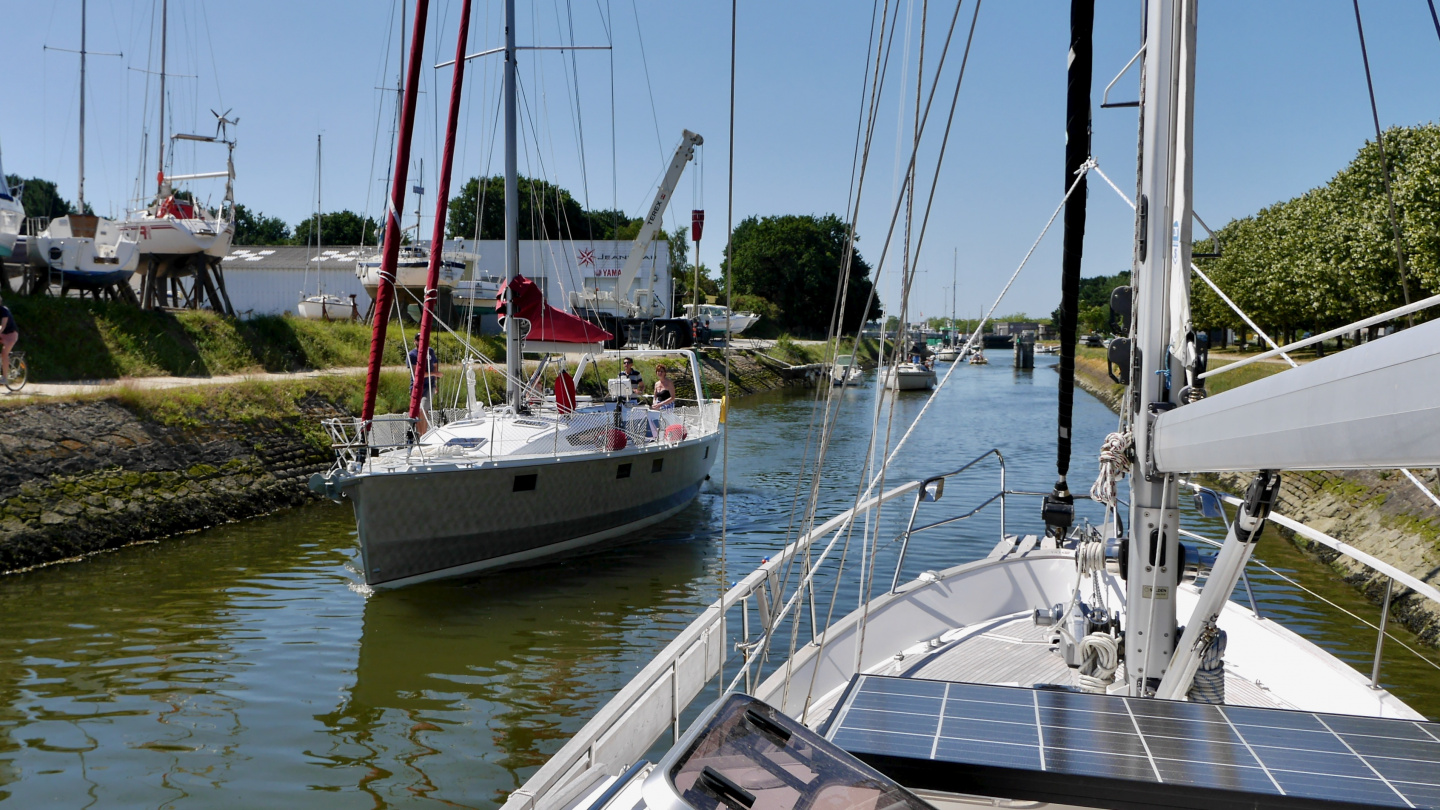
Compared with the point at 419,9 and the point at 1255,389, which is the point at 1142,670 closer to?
the point at 1255,389

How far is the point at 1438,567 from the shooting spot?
32.0 ft

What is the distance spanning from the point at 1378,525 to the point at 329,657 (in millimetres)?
12310

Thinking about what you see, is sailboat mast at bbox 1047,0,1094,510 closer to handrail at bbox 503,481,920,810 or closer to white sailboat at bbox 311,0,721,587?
handrail at bbox 503,481,920,810

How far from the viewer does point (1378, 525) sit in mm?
12062

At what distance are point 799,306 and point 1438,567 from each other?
7201 centimetres

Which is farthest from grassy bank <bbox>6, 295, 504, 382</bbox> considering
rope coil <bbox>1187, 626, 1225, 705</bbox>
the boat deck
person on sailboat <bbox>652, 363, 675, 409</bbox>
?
rope coil <bbox>1187, 626, 1225, 705</bbox>

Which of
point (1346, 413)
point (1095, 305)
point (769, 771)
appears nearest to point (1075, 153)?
Answer: point (1346, 413)

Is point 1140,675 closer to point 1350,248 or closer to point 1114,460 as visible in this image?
point 1114,460

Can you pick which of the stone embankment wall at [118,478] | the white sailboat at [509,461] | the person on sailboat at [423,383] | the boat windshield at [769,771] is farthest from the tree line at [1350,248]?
the boat windshield at [769,771]

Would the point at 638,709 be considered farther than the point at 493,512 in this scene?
No

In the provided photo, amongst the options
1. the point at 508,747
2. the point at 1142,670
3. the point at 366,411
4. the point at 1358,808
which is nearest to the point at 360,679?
the point at 508,747

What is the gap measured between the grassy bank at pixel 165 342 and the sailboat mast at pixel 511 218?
605 centimetres

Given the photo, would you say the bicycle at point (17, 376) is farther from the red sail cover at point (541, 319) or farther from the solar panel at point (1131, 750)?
the solar panel at point (1131, 750)

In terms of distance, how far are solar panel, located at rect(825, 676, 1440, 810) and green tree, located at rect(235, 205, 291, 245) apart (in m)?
91.4
